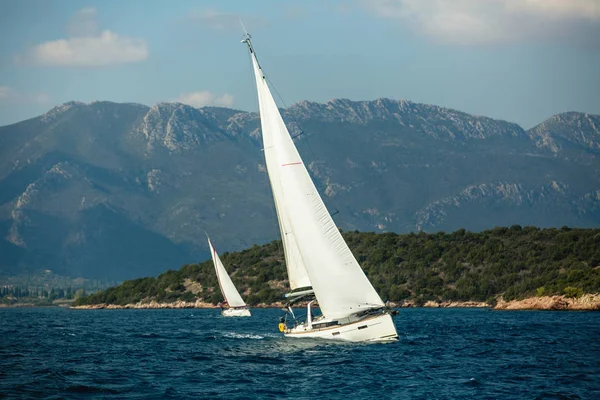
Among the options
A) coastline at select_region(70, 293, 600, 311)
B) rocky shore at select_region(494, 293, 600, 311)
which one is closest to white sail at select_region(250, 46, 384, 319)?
coastline at select_region(70, 293, 600, 311)

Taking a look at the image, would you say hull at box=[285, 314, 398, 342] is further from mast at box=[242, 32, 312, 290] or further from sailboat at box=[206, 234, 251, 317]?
sailboat at box=[206, 234, 251, 317]

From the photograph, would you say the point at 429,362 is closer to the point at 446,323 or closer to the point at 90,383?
the point at 90,383

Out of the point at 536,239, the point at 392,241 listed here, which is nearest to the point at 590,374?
the point at 536,239

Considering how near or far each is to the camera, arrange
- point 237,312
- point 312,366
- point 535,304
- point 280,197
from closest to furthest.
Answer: point 312,366, point 280,197, point 535,304, point 237,312

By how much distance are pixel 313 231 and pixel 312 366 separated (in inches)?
372

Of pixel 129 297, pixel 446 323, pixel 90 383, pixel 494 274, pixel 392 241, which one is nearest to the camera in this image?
pixel 90 383

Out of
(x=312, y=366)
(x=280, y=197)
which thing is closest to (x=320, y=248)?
(x=280, y=197)

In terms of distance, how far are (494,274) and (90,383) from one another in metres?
96.9

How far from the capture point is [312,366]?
45.2 metres

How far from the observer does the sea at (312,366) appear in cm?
3850

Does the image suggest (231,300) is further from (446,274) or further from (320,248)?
(320,248)

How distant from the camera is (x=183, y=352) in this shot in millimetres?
55719

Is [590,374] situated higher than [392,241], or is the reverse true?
[392,241]

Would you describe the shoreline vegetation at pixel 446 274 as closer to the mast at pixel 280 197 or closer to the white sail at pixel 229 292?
the white sail at pixel 229 292
